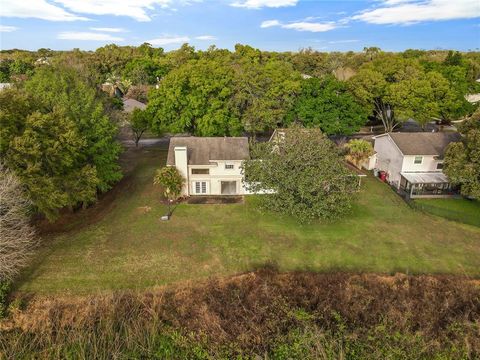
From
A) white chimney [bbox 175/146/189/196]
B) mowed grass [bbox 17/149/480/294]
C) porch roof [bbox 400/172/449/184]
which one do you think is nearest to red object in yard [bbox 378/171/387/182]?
porch roof [bbox 400/172/449/184]

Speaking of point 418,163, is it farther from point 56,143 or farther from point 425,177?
point 56,143

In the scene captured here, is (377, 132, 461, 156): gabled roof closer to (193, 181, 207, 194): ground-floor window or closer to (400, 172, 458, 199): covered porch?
(400, 172, 458, 199): covered porch

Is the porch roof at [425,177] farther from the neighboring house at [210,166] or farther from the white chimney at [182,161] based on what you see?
the white chimney at [182,161]

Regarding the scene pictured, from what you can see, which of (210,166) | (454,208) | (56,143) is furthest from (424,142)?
(56,143)

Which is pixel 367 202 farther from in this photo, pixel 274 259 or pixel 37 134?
pixel 37 134

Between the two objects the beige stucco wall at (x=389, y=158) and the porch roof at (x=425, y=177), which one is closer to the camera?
the porch roof at (x=425, y=177)

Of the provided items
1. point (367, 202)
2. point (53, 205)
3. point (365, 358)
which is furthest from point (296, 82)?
point (365, 358)

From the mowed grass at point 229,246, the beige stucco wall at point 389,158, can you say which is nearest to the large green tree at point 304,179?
the mowed grass at point 229,246
